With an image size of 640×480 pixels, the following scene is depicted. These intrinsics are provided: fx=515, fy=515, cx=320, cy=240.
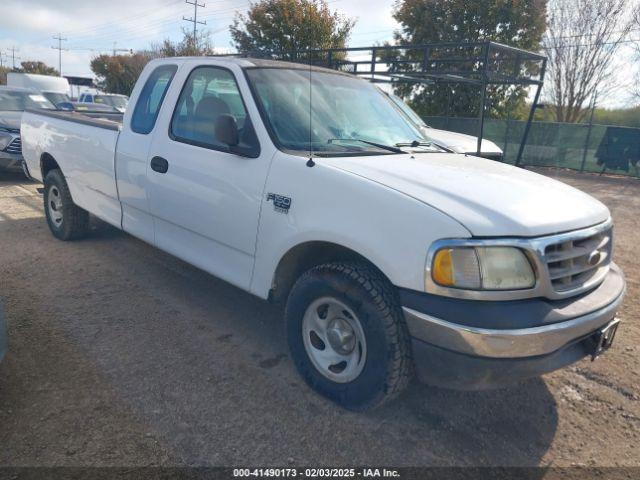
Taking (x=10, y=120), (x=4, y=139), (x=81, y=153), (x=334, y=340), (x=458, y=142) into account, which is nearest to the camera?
(x=334, y=340)

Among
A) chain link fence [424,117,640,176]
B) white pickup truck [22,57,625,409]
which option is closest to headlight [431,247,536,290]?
white pickup truck [22,57,625,409]

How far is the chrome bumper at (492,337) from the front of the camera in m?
2.34

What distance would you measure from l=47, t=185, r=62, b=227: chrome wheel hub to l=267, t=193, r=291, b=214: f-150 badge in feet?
12.5

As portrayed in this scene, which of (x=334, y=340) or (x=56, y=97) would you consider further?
(x=56, y=97)

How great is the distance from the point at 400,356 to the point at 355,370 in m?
0.35

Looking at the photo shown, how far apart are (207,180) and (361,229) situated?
139cm

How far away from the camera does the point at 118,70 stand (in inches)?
1828

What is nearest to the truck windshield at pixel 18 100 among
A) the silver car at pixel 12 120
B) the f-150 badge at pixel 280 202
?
the silver car at pixel 12 120

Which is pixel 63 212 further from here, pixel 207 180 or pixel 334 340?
pixel 334 340

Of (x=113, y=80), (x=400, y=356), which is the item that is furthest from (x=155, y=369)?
(x=113, y=80)

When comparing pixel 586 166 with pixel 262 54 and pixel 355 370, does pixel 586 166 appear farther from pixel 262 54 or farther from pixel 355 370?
pixel 355 370

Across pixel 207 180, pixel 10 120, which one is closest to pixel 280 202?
pixel 207 180

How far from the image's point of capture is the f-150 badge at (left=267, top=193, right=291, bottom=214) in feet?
9.95

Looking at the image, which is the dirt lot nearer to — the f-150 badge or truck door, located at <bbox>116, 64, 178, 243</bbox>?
truck door, located at <bbox>116, 64, 178, 243</bbox>
